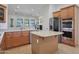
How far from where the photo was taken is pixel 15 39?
2.08 meters

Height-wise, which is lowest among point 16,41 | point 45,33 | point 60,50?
point 60,50

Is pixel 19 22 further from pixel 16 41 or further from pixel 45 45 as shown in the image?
pixel 45 45

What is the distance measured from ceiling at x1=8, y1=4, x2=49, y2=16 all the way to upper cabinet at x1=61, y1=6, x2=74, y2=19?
37 cm

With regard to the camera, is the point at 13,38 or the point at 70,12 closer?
the point at 70,12

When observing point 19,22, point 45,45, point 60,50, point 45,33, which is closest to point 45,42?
point 45,45

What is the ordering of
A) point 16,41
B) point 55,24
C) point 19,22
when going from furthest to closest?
1. point 16,41
2. point 55,24
3. point 19,22

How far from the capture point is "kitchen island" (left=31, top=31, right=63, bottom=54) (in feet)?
6.14

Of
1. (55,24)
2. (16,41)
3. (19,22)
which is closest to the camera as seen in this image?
(19,22)

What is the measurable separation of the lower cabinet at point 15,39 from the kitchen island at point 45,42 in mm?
198

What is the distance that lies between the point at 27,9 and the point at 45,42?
72 centimetres
